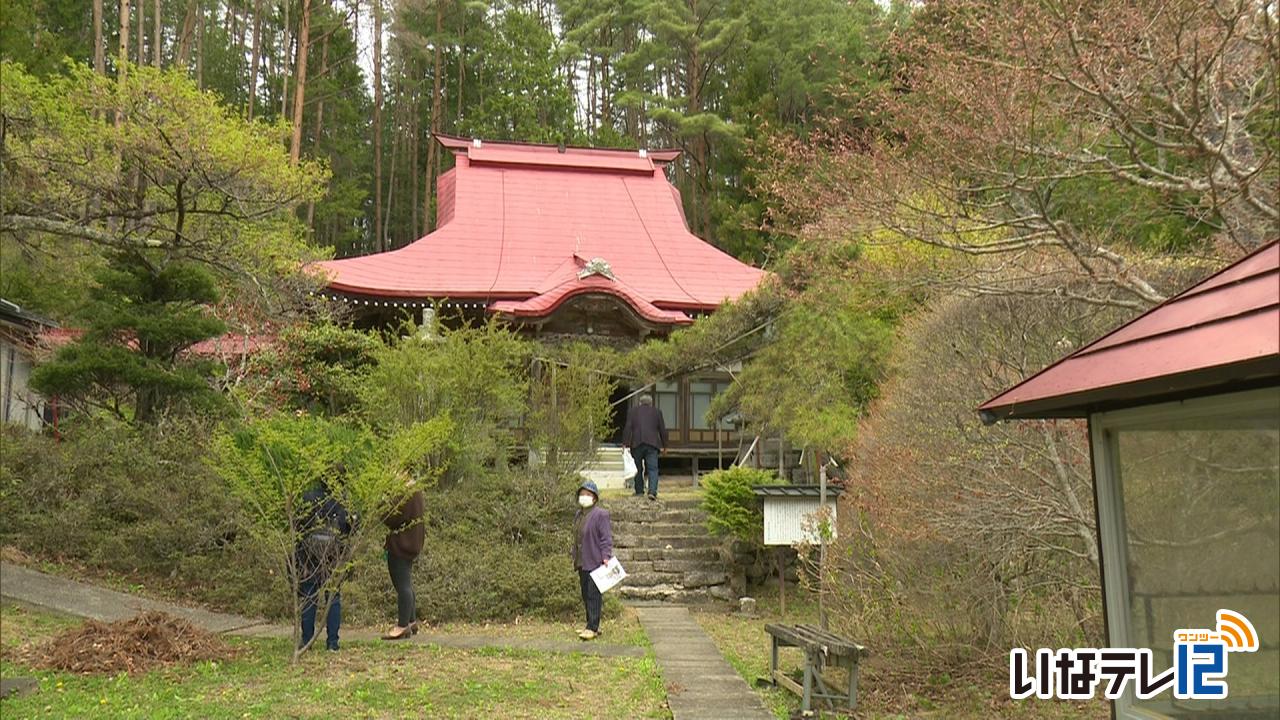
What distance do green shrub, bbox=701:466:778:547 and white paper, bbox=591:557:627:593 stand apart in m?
3.48

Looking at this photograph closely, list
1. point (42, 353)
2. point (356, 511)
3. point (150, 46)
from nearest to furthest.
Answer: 1. point (356, 511)
2. point (42, 353)
3. point (150, 46)

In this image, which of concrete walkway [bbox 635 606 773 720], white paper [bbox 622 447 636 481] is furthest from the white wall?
concrete walkway [bbox 635 606 773 720]

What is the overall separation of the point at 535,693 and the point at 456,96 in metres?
33.5

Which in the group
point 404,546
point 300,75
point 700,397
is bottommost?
point 404,546

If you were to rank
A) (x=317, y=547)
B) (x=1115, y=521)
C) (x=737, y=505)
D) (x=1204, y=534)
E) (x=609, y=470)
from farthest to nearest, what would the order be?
(x=609, y=470) < (x=737, y=505) < (x=317, y=547) < (x=1115, y=521) < (x=1204, y=534)

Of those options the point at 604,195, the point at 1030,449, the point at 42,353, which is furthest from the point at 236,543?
the point at 604,195

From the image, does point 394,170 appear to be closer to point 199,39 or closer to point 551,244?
point 199,39

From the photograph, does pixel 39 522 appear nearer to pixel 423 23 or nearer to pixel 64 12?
pixel 64 12

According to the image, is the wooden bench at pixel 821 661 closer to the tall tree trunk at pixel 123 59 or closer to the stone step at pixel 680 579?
the stone step at pixel 680 579

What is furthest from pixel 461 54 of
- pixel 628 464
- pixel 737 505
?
pixel 737 505

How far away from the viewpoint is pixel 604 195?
83.3ft

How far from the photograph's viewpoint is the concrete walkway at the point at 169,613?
26.9 feet

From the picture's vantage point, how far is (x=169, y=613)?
8.52 m

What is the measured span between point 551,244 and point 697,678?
674 inches
